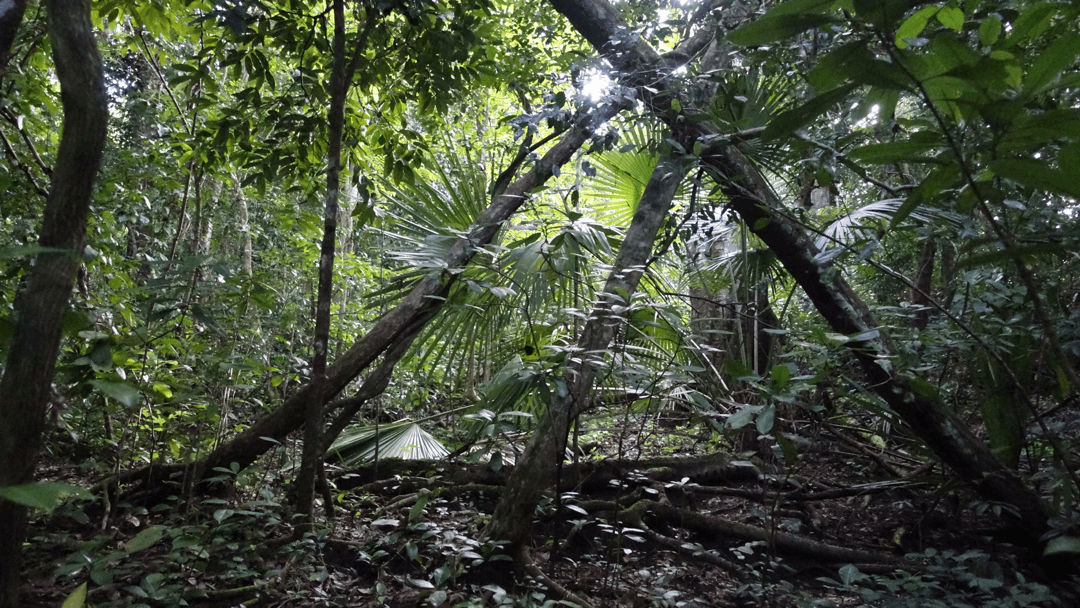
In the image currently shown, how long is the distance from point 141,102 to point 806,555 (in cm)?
428

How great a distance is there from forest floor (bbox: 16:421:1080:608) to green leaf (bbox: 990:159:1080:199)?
1.51 metres

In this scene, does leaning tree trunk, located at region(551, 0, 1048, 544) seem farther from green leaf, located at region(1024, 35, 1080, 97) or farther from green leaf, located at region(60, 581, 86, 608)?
green leaf, located at region(60, 581, 86, 608)

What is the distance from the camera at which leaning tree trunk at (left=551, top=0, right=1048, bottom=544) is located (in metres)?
2.65

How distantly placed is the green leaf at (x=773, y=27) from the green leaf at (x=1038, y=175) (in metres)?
0.37

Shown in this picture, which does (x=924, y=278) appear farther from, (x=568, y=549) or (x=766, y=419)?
→ (x=766, y=419)

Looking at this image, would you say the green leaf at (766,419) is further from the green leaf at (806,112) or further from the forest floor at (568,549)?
the green leaf at (806,112)

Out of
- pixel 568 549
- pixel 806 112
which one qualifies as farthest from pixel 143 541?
pixel 806 112

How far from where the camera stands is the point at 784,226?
10.4 feet

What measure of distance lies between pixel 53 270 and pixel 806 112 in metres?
1.53

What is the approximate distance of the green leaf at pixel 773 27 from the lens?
3.10 feet

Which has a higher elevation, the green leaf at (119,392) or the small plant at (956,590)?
the green leaf at (119,392)

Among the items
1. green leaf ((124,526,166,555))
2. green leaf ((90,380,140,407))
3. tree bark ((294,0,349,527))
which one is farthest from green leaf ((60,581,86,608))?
tree bark ((294,0,349,527))

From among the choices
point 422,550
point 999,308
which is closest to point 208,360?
point 422,550

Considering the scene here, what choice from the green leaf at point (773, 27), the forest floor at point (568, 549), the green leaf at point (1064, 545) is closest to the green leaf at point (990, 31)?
the green leaf at point (773, 27)
